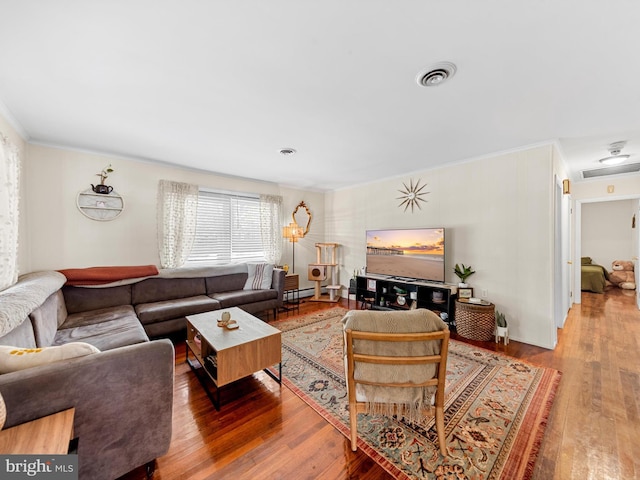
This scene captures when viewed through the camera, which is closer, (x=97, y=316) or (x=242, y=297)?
(x=97, y=316)

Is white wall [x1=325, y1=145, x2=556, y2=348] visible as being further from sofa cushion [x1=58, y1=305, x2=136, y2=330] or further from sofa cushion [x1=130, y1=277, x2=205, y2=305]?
sofa cushion [x1=58, y1=305, x2=136, y2=330]

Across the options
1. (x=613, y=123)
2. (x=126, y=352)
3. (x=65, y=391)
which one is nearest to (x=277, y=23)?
(x=126, y=352)

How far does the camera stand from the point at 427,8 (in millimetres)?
1173

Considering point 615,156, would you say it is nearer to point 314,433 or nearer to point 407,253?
point 407,253

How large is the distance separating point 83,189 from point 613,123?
18.9 ft

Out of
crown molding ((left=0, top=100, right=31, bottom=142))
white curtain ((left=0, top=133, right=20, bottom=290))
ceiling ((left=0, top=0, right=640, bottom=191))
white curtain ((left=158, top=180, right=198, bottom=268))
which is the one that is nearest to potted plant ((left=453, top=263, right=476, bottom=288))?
ceiling ((left=0, top=0, right=640, bottom=191))

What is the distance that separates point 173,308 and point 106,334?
31.7 inches

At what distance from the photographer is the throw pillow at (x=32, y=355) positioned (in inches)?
42.3

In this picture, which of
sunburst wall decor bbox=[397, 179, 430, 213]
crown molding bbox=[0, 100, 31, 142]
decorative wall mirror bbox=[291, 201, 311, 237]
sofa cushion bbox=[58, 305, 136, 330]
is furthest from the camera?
decorative wall mirror bbox=[291, 201, 311, 237]

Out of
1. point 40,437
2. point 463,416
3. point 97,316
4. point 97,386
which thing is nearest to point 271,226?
point 97,316

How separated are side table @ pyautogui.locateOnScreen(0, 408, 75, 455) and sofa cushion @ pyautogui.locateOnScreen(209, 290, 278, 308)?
2.43 m

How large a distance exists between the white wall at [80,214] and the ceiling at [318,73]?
326mm

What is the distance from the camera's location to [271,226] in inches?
188

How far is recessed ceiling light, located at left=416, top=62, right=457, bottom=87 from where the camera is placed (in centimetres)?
156
